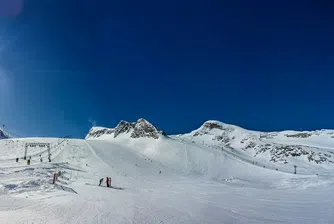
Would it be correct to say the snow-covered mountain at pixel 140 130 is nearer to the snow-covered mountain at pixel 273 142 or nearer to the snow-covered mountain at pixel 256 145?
the snow-covered mountain at pixel 256 145

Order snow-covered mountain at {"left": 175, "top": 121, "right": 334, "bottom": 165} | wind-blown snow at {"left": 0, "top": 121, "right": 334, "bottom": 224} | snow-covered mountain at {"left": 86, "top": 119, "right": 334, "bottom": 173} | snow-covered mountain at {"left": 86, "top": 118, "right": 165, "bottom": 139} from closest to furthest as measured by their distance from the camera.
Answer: wind-blown snow at {"left": 0, "top": 121, "right": 334, "bottom": 224} < snow-covered mountain at {"left": 86, "top": 119, "right": 334, "bottom": 173} < snow-covered mountain at {"left": 175, "top": 121, "right": 334, "bottom": 165} < snow-covered mountain at {"left": 86, "top": 118, "right": 165, "bottom": 139}

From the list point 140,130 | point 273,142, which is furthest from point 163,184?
point 273,142

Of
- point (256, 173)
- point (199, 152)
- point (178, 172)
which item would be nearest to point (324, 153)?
point (256, 173)

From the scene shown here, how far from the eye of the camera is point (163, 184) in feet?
87.1

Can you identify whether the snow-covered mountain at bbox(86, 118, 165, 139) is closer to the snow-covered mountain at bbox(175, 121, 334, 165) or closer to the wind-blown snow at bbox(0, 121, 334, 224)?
the wind-blown snow at bbox(0, 121, 334, 224)

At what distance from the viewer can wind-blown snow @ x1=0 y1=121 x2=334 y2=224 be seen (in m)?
9.38

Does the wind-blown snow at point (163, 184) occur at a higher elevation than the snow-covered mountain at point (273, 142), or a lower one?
lower

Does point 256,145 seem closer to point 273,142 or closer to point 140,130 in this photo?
point 273,142

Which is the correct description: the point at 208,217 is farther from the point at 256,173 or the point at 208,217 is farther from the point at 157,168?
the point at 256,173

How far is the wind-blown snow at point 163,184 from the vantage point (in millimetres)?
9383

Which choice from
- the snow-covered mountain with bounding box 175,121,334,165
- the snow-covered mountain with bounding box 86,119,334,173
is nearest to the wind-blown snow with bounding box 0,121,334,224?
the snow-covered mountain with bounding box 86,119,334,173

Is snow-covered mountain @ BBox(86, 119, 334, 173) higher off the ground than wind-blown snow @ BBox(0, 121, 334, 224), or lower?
higher

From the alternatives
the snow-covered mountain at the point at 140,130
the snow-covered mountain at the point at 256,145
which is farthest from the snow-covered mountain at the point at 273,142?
the snow-covered mountain at the point at 140,130

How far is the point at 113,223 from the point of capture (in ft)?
25.7
